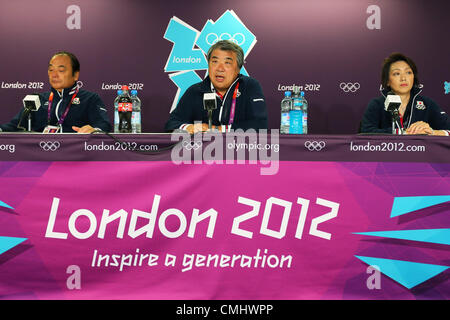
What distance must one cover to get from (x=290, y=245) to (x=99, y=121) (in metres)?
1.78

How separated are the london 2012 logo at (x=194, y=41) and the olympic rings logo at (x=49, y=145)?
1.82m

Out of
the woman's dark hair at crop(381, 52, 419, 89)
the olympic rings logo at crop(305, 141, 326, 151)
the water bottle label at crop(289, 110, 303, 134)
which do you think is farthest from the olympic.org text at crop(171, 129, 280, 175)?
the woman's dark hair at crop(381, 52, 419, 89)

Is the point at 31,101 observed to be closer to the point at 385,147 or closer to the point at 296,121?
the point at 296,121

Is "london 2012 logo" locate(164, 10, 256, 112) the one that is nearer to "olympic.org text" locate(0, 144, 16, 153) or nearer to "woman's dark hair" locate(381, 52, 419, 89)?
"woman's dark hair" locate(381, 52, 419, 89)

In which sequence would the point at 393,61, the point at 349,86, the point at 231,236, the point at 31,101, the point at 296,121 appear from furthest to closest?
the point at 349,86
the point at 393,61
the point at 296,121
the point at 31,101
the point at 231,236

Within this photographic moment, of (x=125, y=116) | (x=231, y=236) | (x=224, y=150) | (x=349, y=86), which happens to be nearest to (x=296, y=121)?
(x=224, y=150)

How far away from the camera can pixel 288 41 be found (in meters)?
3.46

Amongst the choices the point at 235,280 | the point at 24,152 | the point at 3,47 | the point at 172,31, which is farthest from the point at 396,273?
the point at 3,47

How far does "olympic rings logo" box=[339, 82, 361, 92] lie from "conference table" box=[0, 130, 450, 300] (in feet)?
5.91

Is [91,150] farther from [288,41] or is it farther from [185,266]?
[288,41]

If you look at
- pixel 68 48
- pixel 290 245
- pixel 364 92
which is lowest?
pixel 290 245

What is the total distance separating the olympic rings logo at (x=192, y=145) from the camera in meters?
1.75

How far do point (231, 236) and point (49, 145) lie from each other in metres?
0.85

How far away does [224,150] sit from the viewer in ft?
5.77
